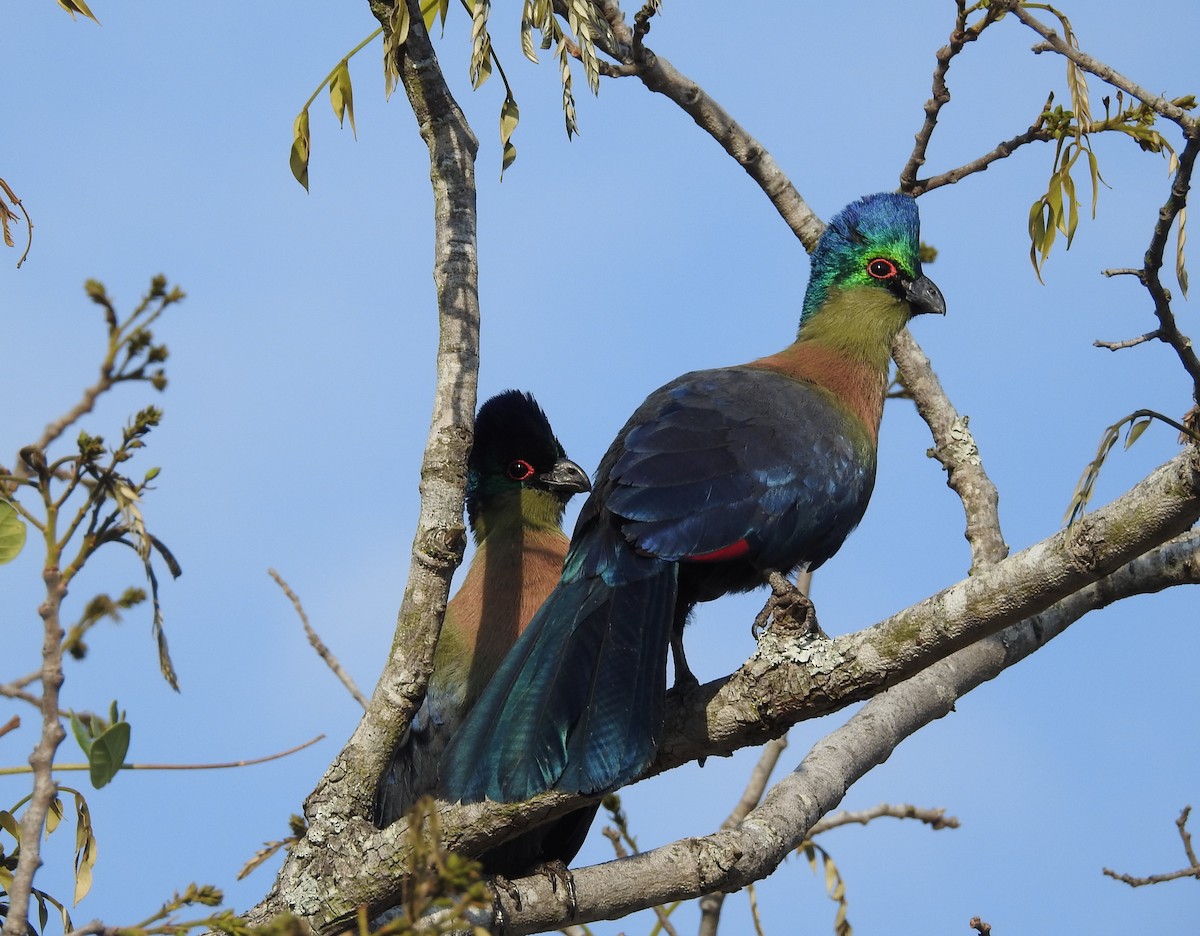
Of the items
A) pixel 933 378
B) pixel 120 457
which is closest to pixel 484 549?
pixel 933 378

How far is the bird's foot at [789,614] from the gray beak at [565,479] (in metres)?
1.66

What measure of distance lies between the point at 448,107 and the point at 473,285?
562mm

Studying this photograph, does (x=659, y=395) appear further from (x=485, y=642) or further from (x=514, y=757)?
(x=514, y=757)

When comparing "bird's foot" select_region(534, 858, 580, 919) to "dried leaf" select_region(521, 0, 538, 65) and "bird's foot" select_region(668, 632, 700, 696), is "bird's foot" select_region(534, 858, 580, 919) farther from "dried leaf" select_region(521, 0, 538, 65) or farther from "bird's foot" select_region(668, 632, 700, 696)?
"dried leaf" select_region(521, 0, 538, 65)

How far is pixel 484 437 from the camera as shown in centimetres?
526

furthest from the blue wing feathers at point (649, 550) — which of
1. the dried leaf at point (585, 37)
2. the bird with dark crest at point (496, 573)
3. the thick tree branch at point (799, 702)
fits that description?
the dried leaf at point (585, 37)

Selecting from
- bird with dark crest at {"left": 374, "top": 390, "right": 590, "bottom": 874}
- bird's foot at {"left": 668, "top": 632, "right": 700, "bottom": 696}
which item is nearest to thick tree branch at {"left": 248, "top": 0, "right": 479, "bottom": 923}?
bird with dark crest at {"left": 374, "top": 390, "right": 590, "bottom": 874}

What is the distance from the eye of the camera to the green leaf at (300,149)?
378cm

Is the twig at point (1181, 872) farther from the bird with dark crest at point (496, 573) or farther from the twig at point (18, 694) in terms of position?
the twig at point (18, 694)

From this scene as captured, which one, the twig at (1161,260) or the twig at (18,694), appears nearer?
the twig at (18,694)

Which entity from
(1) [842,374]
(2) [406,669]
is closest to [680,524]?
(2) [406,669]

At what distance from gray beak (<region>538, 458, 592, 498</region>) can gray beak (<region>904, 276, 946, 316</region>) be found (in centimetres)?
147

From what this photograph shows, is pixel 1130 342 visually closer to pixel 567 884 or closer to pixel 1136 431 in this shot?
pixel 1136 431

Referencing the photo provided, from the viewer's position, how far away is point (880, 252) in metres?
5.19
